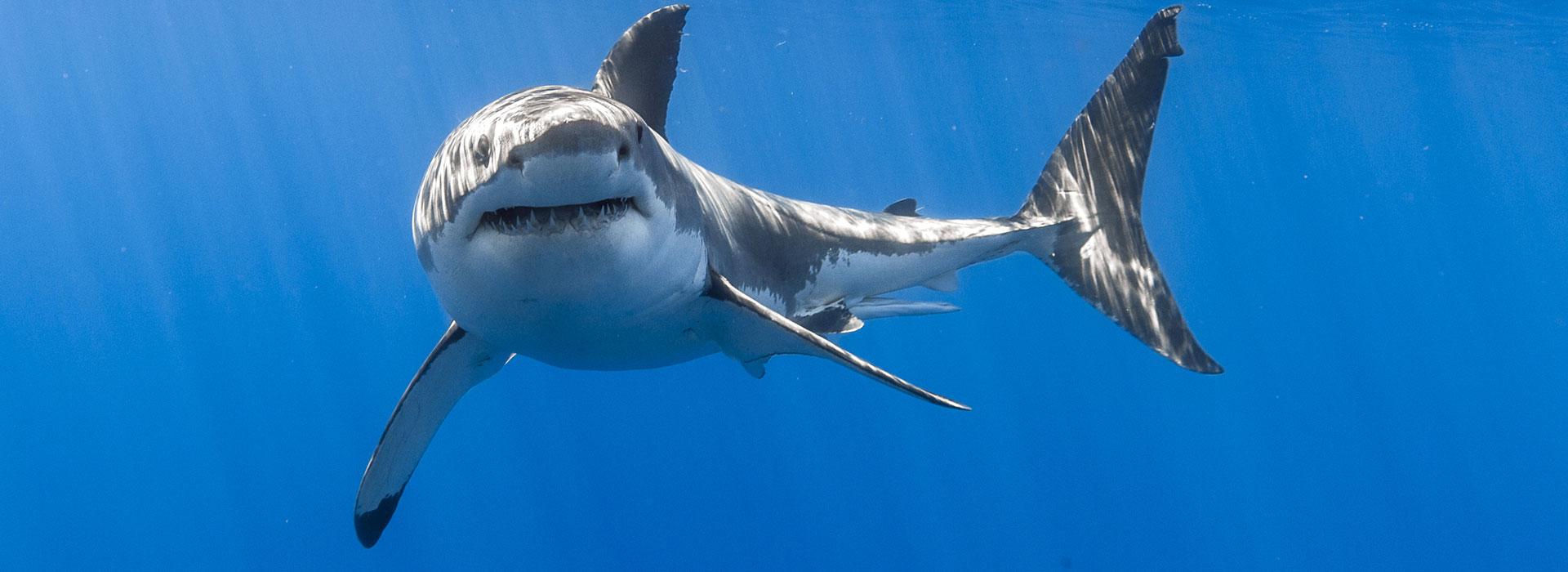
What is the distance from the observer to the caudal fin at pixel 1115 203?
5.01 m

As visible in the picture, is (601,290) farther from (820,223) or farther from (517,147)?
(820,223)

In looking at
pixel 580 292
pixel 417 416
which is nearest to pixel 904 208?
Answer: pixel 417 416

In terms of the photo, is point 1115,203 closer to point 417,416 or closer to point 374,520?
point 417,416

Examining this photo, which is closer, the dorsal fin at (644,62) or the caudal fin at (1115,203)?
the dorsal fin at (644,62)

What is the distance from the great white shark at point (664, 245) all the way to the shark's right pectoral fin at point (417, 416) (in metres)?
0.01

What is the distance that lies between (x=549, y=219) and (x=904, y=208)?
356 cm

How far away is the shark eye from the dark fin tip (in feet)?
10.5

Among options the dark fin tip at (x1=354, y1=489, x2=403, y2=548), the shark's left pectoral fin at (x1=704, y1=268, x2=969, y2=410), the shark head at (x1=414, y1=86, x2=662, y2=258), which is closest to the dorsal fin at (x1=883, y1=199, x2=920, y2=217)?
the shark's left pectoral fin at (x1=704, y1=268, x2=969, y2=410)

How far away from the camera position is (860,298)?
16.4ft

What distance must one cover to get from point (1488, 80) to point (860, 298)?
126 feet

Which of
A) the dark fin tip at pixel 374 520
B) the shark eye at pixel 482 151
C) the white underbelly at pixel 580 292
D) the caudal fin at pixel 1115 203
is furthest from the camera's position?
the caudal fin at pixel 1115 203

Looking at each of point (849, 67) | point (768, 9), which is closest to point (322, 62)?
point (849, 67)

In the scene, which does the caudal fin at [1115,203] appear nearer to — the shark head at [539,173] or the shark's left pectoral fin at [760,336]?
the shark's left pectoral fin at [760,336]

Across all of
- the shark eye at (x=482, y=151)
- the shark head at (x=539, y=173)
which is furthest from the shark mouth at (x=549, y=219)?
the shark eye at (x=482, y=151)
